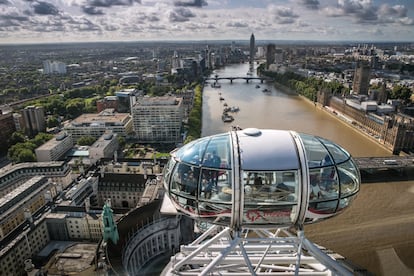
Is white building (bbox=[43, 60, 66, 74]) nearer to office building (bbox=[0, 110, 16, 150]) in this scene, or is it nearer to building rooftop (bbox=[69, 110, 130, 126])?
office building (bbox=[0, 110, 16, 150])

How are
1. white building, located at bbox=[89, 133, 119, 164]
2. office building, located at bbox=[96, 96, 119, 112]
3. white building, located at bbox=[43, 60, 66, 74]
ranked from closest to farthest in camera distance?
white building, located at bbox=[89, 133, 119, 164], office building, located at bbox=[96, 96, 119, 112], white building, located at bbox=[43, 60, 66, 74]

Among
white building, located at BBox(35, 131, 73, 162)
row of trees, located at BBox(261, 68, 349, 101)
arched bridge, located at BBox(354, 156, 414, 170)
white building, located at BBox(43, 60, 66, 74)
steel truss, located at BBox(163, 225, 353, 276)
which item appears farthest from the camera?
white building, located at BBox(43, 60, 66, 74)

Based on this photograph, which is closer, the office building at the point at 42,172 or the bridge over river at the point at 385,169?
the office building at the point at 42,172

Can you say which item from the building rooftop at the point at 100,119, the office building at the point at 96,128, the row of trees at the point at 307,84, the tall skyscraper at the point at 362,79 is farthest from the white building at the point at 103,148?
the tall skyscraper at the point at 362,79

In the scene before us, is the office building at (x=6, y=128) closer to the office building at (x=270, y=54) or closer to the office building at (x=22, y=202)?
the office building at (x=22, y=202)

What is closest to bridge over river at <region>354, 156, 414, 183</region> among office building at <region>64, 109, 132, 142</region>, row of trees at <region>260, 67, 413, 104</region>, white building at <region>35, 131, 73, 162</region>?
office building at <region>64, 109, 132, 142</region>

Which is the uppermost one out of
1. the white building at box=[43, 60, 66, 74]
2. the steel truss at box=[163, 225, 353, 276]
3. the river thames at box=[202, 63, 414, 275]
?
the steel truss at box=[163, 225, 353, 276]
